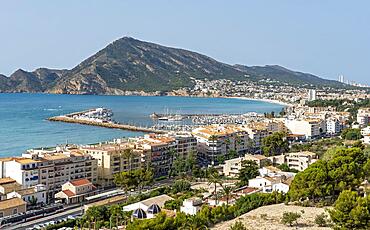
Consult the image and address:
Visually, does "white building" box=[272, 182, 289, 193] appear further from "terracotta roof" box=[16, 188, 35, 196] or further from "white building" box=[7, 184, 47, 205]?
"terracotta roof" box=[16, 188, 35, 196]

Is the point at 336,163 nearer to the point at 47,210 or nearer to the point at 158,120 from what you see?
the point at 47,210

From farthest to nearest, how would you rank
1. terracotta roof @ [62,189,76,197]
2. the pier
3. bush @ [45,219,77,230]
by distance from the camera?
the pier → terracotta roof @ [62,189,76,197] → bush @ [45,219,77,230]

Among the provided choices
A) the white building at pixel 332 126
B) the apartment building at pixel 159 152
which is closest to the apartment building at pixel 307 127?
the white building at pixel 332 126

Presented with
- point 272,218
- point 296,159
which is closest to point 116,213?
point 272,218

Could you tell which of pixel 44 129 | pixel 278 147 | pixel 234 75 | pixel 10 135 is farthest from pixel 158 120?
pixel 234 75

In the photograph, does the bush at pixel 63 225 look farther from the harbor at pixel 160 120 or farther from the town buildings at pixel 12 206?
the harbor at pixel 160 120

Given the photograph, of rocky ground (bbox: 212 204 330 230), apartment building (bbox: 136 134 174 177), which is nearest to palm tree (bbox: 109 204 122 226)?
rocky ground (bbox: 212 204 330 230)
